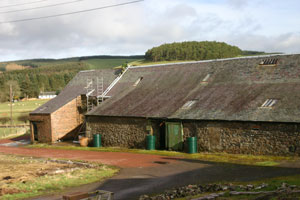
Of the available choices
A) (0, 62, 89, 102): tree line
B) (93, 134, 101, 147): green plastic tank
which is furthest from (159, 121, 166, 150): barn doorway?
(0, 62, 89, 102): tree line

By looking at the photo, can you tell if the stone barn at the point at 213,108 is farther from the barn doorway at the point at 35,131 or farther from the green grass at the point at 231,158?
the barn doorway at the point at 35,131

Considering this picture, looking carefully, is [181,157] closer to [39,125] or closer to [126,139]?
[126,139]

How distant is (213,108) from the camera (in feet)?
86.1

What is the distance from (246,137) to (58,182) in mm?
12526

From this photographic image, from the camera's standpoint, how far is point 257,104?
24.6 meters

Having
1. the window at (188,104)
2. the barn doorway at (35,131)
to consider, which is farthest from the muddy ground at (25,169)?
the barn doorway at (35,131)

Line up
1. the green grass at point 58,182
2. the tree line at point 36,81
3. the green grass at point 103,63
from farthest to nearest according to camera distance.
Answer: the green grass at point 103,63 → the tree line at point 36,81 → the green grass at point 58,182

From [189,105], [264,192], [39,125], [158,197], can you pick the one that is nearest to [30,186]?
[158,197]

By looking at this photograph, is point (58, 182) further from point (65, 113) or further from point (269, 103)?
point (65, 113)

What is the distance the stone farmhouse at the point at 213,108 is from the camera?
75.6 feet

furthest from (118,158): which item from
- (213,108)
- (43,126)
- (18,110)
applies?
(18,110)

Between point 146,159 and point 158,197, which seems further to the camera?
point 146,159

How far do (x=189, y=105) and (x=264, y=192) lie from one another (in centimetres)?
1677

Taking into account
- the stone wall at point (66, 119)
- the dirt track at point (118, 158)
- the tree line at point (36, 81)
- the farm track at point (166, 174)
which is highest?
the tree line at point (36, 81)
